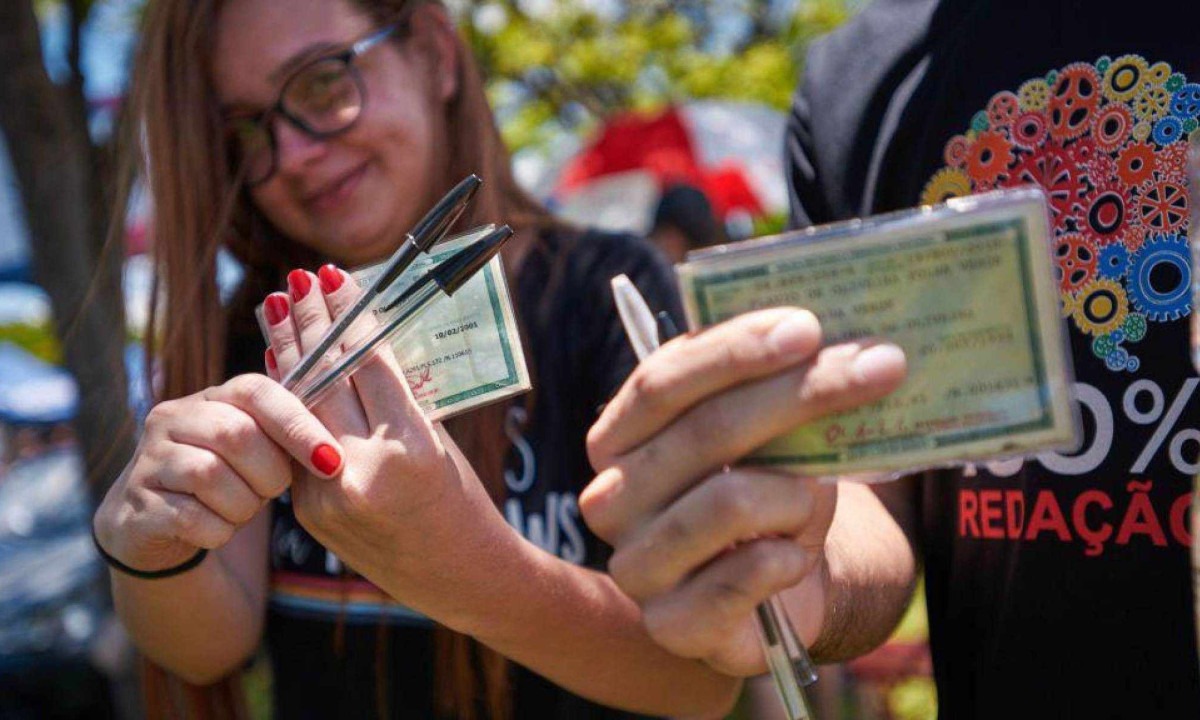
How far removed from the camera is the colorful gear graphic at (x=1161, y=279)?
1216 mm

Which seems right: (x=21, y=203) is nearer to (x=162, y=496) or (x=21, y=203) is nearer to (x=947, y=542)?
(x=162, y=496)

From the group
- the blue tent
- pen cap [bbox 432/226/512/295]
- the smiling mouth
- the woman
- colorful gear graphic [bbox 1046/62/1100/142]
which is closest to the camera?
pen cap [bbox 432/226/512/295]

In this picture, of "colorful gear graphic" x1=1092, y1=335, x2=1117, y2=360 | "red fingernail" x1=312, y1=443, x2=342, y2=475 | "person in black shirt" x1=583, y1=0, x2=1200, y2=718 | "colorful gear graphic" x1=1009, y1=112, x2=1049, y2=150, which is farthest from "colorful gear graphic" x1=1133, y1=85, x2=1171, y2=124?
"red fingernail" x1=312, y1=443, x2=342, y2=475

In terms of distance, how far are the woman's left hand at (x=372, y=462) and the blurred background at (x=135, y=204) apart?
0.74 meters

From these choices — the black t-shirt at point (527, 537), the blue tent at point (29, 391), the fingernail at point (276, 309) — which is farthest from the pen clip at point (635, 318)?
the blue tent at point (29, 391)

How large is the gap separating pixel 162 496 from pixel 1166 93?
3.47ft

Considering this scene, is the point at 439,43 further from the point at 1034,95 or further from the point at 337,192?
the point at 1034,95

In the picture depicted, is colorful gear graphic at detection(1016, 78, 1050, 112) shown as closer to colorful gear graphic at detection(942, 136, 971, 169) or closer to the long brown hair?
colorful gear graphic at detection(942, 136, 971, 169)

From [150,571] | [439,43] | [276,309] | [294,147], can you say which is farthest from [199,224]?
[276,309]

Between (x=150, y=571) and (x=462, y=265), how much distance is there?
0.58m

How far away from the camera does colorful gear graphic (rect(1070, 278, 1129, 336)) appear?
4.10 feet

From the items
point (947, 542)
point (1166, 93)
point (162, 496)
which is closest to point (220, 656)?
point (162, 496)

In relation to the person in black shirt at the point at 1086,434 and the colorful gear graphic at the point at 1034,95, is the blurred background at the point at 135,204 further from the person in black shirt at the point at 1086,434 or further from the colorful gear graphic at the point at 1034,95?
the colorful gear graphic at the point at 1034,95

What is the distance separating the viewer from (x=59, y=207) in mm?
3244
